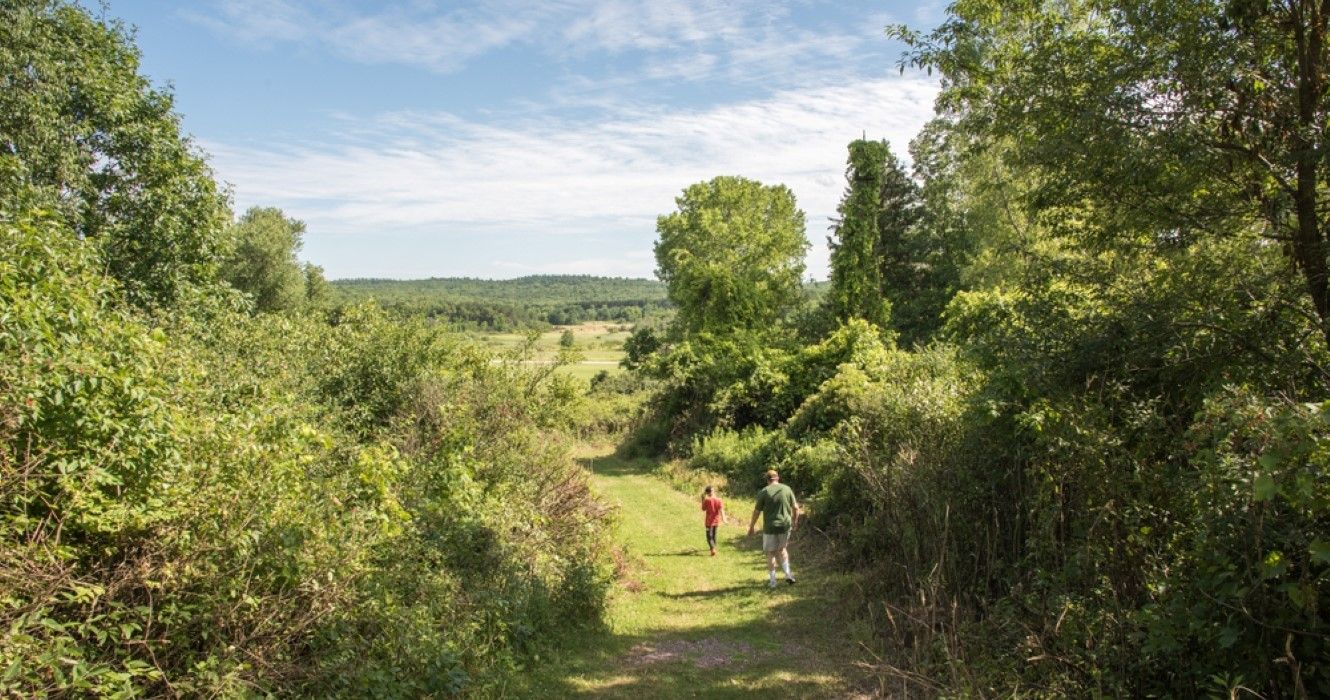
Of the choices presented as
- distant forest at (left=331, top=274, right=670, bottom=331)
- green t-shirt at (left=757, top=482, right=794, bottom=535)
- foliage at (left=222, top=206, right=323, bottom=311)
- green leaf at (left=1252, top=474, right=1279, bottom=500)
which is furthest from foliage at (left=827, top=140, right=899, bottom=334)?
distant forest at (left=331, top=274, right=670, bottom=331)

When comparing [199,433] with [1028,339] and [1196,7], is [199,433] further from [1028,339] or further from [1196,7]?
[1196,7]

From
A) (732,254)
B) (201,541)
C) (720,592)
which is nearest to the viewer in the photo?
(201,541)

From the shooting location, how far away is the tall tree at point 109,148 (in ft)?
45.4

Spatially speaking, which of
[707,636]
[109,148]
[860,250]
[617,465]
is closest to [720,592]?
[707,636]

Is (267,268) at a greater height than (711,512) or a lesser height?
greater

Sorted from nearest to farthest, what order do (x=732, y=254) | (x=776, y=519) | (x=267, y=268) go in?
1. (x=776, y=519)
2. (x=732, y=254)
3. (x=267, y=268)

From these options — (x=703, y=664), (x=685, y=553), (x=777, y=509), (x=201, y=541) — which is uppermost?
(x=201, y=541)

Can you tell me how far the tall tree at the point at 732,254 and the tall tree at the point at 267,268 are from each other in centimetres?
2571

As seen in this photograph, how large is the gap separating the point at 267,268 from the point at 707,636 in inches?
1820

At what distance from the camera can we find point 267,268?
46.8m

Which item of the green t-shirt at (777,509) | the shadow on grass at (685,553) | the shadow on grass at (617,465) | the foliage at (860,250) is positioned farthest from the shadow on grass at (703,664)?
the foliage at (860,250)

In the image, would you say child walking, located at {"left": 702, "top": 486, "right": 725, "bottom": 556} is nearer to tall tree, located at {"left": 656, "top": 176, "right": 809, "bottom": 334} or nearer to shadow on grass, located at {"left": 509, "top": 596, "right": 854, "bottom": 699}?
shadow on grass, located at {"left": 509, "top": 596, "right": 854, "bottom": 699}

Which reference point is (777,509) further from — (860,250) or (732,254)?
(732,254)

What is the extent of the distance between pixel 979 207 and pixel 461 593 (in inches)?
1142
